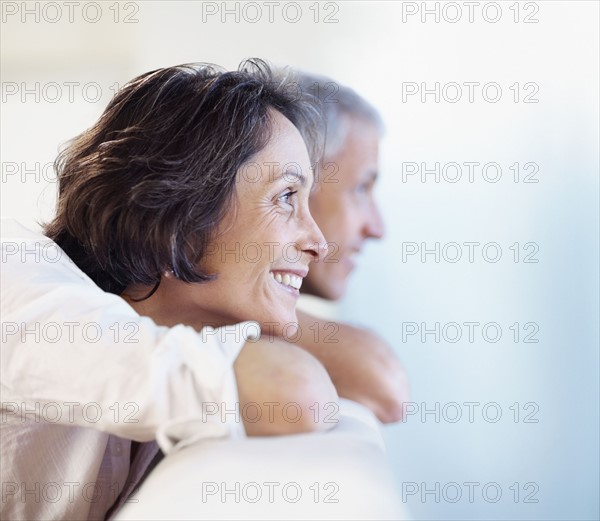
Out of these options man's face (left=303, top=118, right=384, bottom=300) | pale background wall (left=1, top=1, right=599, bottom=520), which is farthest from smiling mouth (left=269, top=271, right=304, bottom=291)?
pale background wall (left=1, top=1, right=599, bottom=520)

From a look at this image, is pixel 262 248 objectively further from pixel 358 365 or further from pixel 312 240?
pixel 358 365

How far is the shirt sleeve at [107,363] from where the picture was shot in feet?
2.37

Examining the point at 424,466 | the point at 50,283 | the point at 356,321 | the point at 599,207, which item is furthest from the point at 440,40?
the point at 50,283

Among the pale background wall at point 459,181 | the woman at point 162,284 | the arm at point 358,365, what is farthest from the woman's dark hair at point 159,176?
the pale background wall at point 459,181

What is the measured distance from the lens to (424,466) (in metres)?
1.93

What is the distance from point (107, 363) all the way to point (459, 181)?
1.32 meters

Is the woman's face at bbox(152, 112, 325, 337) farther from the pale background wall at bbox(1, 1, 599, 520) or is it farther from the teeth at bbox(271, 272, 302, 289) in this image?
the pale background wall at bbox(1, 1, 599, 520)

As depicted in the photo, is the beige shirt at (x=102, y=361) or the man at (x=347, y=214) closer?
the beige shirt at (x=102, y=361)

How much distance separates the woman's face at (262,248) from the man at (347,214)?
0.72 feet

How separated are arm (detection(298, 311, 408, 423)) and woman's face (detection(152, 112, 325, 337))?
157 millimetres

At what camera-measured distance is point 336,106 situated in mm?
1884

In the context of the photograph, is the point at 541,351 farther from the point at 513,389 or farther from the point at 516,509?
the point at 516,509

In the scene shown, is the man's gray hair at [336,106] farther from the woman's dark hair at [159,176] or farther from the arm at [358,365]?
the woman's dark hair at [159,176]

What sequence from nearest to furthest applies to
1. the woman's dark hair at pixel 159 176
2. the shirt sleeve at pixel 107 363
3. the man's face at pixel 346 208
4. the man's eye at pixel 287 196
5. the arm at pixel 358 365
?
the shirt sleeve at pixel 107 363 → the woman's dark hair at pixel 159 176 → the man's eye at pixel 287 196 → the arm at pixel 358 365 → the man's face at pixel 346 208
